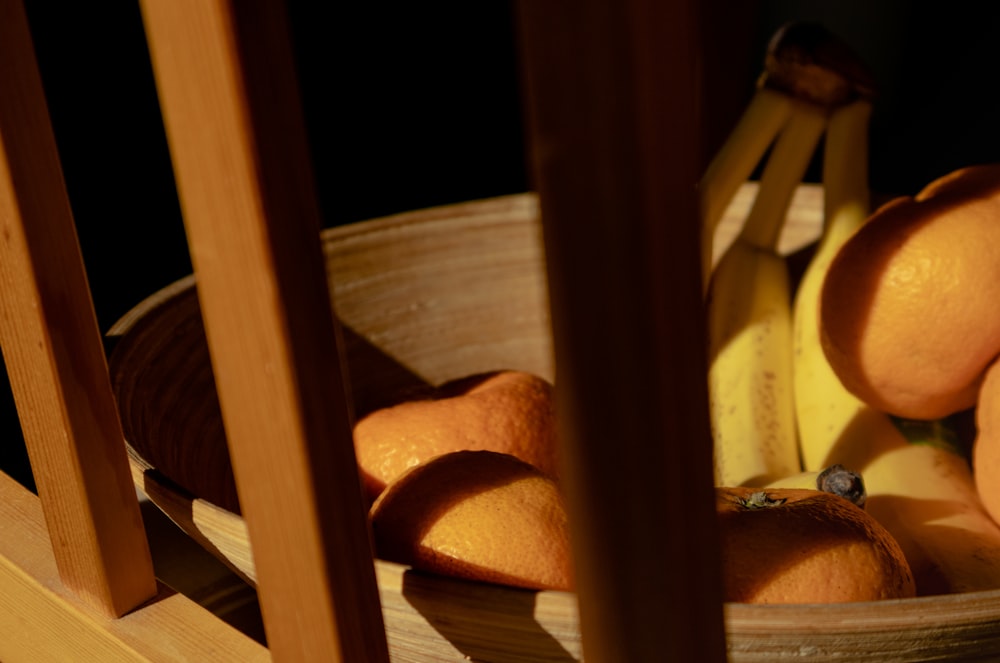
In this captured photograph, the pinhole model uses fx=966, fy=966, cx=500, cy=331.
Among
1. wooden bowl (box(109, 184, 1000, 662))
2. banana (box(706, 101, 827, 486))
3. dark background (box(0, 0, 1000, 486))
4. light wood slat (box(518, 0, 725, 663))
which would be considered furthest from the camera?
dark background (box(0, 0, 1000, 486))

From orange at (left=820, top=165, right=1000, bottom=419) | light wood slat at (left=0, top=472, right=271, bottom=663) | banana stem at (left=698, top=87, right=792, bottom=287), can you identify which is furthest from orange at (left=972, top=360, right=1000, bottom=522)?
light wood slat at (left=0, top=472, right=271, bottom=663)

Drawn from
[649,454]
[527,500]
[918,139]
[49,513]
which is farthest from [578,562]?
[918,139]

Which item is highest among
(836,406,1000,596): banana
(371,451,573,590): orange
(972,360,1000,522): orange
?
(371,451,573,590): orange

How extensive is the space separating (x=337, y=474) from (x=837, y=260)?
331mm

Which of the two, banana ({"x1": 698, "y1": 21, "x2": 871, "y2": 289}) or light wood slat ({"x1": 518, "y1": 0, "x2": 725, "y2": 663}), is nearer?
Result: light wood slat ({"x1": 518, "y1": 0, "x2": 725, "y2": 663})

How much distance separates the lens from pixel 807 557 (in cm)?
35

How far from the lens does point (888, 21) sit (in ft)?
5.16

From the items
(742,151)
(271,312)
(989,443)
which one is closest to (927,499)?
(989,443)

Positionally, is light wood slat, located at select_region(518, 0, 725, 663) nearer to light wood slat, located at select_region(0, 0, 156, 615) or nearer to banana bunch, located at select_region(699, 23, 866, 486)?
light wood slat, located at select_region(0, 0, 156, 615)

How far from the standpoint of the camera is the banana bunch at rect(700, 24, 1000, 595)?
49 cm

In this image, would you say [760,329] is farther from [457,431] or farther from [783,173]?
[457,431]

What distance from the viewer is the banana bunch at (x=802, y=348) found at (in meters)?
0.49

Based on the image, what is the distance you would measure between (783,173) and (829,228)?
0.05m

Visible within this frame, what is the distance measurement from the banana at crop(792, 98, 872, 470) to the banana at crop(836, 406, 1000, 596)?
0.05m
